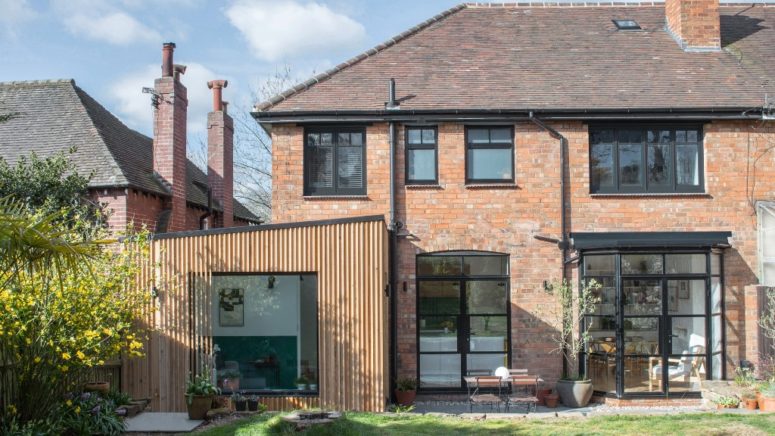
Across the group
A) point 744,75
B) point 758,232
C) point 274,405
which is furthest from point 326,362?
point 744,75

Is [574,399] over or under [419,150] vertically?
under

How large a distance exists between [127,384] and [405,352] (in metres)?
5.29

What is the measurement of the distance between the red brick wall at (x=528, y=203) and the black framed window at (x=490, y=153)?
8.7 inches

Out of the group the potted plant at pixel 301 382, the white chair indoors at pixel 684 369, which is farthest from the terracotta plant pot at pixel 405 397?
the white chair indoors at pixel 684 369

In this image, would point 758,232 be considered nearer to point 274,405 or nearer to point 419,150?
point 419,150

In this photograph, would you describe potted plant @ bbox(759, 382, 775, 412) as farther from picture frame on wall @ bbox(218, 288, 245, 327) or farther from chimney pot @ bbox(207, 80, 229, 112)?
chimney pot @ bbox(207, 80, 229, 112)

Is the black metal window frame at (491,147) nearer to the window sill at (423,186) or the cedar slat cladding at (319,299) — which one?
the window sill at (423,186)

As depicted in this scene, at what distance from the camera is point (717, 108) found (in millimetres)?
15906

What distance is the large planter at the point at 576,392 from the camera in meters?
15.0

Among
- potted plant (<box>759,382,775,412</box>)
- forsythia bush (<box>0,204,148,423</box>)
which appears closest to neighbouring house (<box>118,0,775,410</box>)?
potted plant (<box>759,382,775,412</box>)

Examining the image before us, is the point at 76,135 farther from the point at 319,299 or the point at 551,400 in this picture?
the point at 551,400

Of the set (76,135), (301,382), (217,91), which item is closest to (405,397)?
(301,382)

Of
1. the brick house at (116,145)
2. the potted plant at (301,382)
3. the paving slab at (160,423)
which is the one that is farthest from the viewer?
the brick house at (116,145)

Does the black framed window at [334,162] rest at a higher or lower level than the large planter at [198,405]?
higher
